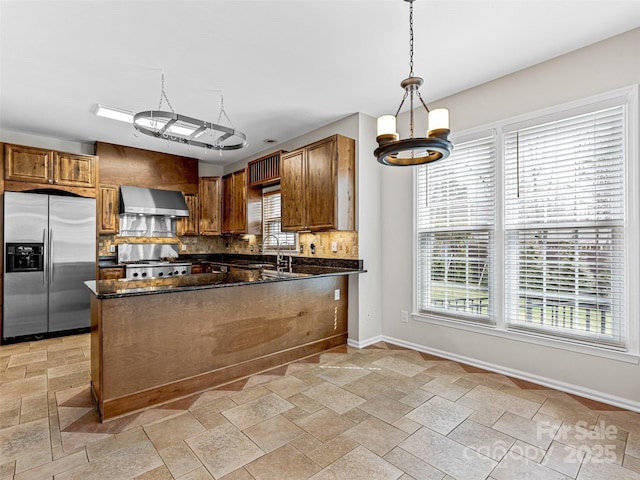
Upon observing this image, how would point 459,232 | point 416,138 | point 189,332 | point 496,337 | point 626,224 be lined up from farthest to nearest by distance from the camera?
point 459,232 < point 496,337 < point 189,332 < point 626,224 < point 416,138

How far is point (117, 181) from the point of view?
216 inches

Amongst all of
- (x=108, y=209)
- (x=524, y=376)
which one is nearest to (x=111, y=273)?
(x=108, y=209)

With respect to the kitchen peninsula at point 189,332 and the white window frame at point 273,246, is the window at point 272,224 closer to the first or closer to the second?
the white window frame at point 273,246

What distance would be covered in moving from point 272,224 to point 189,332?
10.3 feet

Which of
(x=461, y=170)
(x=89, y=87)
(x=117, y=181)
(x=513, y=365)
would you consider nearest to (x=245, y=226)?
(x=117, y=181)

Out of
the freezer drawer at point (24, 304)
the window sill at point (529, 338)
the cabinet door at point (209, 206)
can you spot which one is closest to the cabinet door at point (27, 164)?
the freezer drawer at point (24, 304)

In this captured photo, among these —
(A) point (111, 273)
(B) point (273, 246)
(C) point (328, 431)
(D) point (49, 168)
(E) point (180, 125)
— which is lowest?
(C) point (328, 431)

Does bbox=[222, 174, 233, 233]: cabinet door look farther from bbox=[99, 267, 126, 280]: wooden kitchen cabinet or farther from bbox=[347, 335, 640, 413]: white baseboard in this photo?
bbox=[347, 335, 640, 413]: white baseboard

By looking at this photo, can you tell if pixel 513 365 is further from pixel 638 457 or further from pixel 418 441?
pixel 418 441

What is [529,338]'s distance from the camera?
10.3ft

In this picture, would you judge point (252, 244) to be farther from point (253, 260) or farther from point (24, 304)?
point (24, 304)

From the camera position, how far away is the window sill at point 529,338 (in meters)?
2.65

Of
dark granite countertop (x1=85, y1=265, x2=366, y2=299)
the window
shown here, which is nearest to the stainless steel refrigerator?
dark granite countertop (x1=85, y1=265, x2=366, y2=299)

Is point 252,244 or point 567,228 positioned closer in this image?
point 567,228
